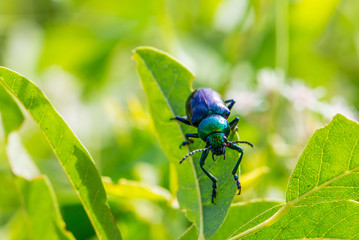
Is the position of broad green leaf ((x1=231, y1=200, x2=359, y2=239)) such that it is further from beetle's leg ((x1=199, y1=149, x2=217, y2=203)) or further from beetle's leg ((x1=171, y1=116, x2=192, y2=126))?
beetle's leg ((x1=171, y1=116, x2=192, y2=126))

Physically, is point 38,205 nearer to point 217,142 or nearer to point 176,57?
point 217,142

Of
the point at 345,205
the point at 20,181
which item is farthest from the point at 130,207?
the point at 345,205

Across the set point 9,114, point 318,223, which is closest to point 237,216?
point 318,223

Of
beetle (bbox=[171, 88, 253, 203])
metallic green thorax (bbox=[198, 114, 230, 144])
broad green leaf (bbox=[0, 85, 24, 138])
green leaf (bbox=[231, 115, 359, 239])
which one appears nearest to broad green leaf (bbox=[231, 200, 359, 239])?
green leaf (bbox=[231, 115, 359, 239])

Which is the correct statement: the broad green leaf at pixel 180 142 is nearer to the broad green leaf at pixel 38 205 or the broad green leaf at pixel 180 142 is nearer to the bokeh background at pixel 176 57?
the bokeh background at pixel 176 57

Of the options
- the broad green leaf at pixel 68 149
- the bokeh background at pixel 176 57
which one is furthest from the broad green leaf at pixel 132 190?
the broad green leaf at pixel 68 149

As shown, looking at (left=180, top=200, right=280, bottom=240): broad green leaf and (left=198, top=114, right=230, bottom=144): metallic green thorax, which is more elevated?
(left=198, top=114, right=230, bottom=144): metallic green thorax
